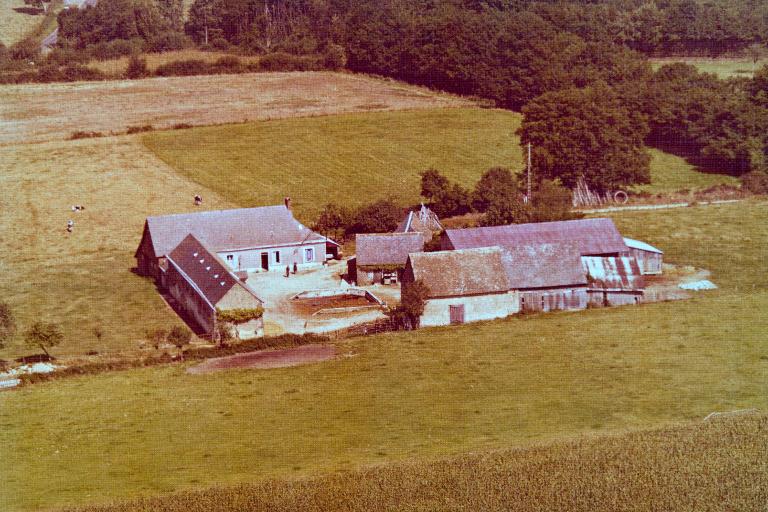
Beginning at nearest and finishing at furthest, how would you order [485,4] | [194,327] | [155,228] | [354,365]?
[354,365] → [194,327] → [155,228] → [485,4]

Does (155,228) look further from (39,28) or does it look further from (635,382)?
(39,28)

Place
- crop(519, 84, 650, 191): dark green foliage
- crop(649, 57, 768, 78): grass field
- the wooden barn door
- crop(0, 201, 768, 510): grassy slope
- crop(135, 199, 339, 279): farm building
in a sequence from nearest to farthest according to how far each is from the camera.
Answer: crop(0, 201, 768, 510): grassy slope → the wooden barn door → crop(135, 199, 339, 279): farm building → crop(519, 84, 650, 191): dark green foliage → crop(649, 57, 768, 78): grass field

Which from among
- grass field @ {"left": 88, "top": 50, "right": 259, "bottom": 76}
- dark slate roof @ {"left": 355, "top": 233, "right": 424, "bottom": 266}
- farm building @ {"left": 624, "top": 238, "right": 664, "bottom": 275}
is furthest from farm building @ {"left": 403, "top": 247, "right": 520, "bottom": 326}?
grass field @ {"left": 88, "top": 50, "right": 259, "bottom": 76}

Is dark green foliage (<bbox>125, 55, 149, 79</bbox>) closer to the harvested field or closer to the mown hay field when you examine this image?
the harvested field

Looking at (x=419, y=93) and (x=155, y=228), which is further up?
(x=419, y=93)

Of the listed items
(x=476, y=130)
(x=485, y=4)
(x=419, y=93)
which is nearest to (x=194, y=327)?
(x=476, y=130)

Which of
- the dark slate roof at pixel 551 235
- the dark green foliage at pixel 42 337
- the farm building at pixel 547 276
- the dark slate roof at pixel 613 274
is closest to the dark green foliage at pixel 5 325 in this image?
the dark green foliage at pixel 42 337
